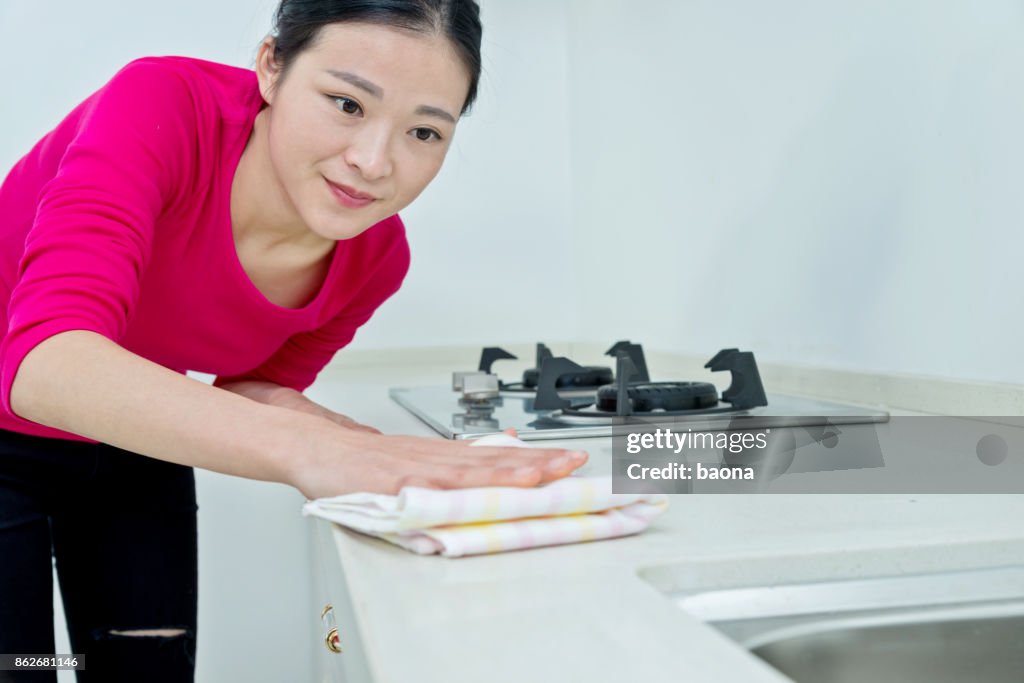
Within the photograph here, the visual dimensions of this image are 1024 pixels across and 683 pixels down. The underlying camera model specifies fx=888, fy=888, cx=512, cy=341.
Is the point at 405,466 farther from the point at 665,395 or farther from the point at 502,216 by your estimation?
the point at 502,216

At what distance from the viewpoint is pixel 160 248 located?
90 centimetres

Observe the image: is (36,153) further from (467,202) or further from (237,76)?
(467,202)

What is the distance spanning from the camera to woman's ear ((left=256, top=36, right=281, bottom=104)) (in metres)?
0.91

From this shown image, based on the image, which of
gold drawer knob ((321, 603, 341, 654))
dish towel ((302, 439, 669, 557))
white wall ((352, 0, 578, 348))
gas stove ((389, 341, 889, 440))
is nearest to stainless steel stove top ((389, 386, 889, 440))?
gas stove ((389, 341, 889, 440))

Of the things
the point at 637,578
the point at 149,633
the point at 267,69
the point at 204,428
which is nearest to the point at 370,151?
the point at 267,69

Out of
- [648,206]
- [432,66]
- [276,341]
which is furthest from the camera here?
[648,206]

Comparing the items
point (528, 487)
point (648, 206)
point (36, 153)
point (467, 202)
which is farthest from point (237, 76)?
point (467, 202)

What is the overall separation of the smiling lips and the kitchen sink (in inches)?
21.8

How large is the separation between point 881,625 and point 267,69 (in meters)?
0.77

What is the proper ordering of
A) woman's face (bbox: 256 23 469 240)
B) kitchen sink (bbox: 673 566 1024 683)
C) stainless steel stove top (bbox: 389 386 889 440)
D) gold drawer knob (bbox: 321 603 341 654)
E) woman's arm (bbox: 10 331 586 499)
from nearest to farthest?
kitchen sink (bbox: 673 566 1024 683) → woman's arm (bbox: 10 331 586 499) → gold drawer knob (bbox: 321 603 341 654) → woman's face (bbox: 256 23 469 240) → stainless steel stove top (bbox: 389 386 889 440)

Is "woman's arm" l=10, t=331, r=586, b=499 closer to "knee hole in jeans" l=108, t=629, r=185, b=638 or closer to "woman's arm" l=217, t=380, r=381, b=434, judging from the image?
"woman's arm" l=217, t=380, r=381, b=434

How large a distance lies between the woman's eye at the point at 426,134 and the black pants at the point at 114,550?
49 centimetres

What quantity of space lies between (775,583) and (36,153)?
0.84 m

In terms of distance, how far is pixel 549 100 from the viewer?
2.34 m
